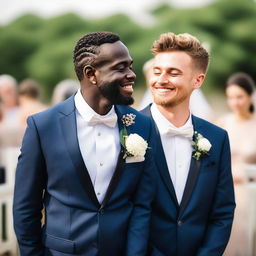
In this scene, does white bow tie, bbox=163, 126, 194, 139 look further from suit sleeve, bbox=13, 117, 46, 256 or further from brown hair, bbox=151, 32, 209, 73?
suit sleeve, bbox=13, 117, 46, 256

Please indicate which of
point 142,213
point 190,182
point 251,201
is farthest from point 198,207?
point 251,201

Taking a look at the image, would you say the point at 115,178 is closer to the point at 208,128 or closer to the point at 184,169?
the point at 184,169

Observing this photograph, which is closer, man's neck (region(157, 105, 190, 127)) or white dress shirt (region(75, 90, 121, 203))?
white dress shirt (region(75, 90, 121, 203))

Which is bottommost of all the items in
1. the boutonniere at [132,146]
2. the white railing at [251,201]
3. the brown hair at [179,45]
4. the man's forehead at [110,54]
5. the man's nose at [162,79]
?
the white railing at [251,201]

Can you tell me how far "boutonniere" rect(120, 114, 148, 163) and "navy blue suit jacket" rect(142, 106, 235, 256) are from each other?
0.25 m

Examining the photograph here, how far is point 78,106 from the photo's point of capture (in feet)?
9.04

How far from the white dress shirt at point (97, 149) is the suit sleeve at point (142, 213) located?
0.66ft

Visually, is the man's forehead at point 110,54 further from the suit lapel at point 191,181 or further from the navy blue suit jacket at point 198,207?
the suit lapel at point 191,181

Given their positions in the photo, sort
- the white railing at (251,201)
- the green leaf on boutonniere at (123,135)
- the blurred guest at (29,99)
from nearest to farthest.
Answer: the green leaf on boutonniere at (123,135) < the white railing at (251,201) < the blurred guest at (29,99)

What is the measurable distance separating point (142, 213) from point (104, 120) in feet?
1.67

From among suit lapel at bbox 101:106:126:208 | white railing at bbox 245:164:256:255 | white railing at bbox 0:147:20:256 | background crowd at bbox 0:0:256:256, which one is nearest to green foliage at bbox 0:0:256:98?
background crowd at bbox 0:0:256:256

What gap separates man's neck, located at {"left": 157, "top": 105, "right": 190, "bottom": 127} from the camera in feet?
10.2

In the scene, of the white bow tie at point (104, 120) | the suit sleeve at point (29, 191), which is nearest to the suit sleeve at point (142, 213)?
the white bow tie at point (104, 120)

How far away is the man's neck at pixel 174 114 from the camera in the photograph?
3.11 meters
